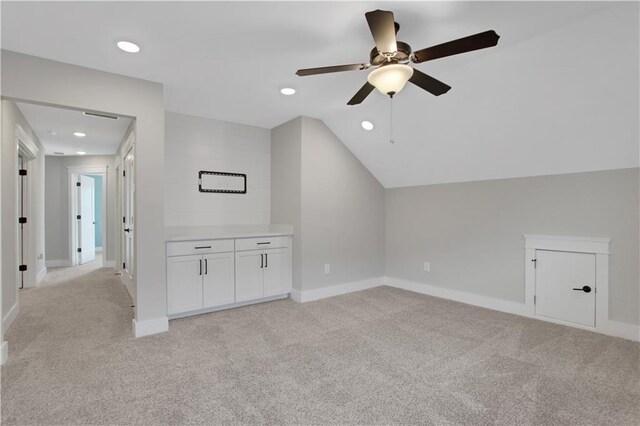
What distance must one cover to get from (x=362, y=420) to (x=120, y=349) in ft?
7.11

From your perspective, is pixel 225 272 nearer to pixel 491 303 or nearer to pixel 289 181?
pixel 289 181

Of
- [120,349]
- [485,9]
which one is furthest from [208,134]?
[485,9]

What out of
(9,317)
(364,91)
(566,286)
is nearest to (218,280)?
(9,317)

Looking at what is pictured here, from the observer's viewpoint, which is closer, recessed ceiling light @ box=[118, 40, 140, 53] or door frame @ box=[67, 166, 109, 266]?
recessed ceiling light @ box=[118, 40, 140, 53]

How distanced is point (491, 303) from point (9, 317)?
528 centimetres

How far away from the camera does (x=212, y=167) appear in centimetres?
415

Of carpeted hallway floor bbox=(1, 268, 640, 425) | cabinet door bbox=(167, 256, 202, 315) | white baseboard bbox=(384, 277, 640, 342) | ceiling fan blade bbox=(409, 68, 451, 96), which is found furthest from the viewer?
cabinet door bbox=(167, 256, 202, 315)

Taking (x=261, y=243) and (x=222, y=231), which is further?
(x=222, y=231)

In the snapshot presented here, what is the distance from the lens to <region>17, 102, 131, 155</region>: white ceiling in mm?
3781

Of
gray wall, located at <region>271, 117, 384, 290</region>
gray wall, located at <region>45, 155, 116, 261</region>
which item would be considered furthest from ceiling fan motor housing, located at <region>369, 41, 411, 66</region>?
gray wall, located at <region>45, 155, 116, 261</region>

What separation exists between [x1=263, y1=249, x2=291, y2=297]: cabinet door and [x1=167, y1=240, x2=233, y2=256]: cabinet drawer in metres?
0.55

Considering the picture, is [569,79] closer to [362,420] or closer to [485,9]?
[485,9]

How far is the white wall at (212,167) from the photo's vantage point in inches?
153

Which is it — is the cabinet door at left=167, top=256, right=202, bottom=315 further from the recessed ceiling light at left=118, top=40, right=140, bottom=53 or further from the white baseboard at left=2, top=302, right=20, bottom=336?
the recessed ceiling light at left=118, top=40, right=140, bottom=53
